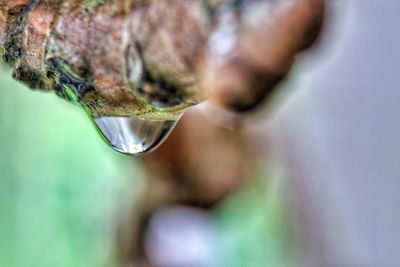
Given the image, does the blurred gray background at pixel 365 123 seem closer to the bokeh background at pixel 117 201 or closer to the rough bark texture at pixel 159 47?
the bokeh background at pixel 117 201

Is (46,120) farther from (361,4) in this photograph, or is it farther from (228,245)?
(361,4)

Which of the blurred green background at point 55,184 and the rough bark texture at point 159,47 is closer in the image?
the rough bark texture at point 159,47

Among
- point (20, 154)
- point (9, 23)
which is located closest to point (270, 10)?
point (9, 23)

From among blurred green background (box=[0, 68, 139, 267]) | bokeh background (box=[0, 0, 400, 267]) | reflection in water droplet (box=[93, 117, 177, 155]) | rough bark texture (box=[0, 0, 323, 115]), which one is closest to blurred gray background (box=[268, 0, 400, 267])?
bokeh background (box=[0, 0, 400, 267])

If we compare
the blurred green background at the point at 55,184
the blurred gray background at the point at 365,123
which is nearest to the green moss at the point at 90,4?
the blurred green background at the point at 55,184

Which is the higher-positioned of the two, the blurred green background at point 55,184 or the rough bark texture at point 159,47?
the rough bark texture at point 159,47

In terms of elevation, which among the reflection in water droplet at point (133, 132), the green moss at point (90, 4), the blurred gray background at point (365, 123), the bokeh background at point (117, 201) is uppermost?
the green moss at point (90, 4)

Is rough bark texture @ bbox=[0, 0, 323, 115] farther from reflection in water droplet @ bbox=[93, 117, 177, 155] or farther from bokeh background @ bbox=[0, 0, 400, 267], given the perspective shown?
bokeh background @ bbox=[0, 0, 400, 267]

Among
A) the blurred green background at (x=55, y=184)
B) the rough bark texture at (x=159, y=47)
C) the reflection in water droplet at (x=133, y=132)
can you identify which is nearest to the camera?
the rough bark texture at (x=159, y=47)

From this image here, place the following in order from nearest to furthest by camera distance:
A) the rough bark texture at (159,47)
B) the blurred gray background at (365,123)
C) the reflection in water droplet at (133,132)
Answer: the rough bark texture at (159,47), the reflection in water droplet at (133,132), the blurred gray background at (365,123)
